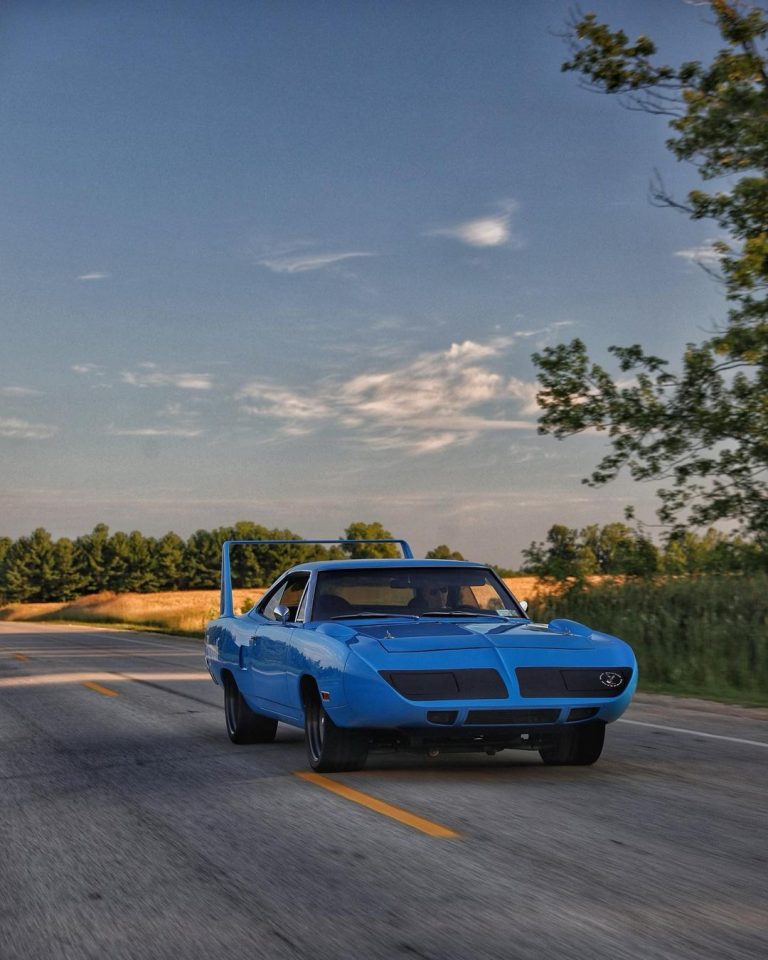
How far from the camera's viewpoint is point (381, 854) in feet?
19.4

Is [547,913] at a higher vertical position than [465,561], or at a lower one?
lower

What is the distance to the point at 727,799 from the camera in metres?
7.49

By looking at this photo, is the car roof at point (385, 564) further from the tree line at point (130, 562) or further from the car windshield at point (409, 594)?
the tree line at point (130, 562)

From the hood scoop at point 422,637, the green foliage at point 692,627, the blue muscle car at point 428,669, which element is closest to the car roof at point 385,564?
the blue muscle car at point 428,669

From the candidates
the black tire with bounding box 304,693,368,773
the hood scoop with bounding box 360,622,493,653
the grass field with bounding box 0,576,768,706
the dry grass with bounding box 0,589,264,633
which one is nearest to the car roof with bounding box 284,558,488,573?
the hood scoop with bounding box 360,622,493,653

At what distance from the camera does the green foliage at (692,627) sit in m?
17.2

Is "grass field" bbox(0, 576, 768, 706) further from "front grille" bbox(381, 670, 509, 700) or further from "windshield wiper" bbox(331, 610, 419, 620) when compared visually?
"front grille" bbox(381, 670, 509, 700)

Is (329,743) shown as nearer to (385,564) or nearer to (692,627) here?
(385,564)

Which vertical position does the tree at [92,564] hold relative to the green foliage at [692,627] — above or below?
above

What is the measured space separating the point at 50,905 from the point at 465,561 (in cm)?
533

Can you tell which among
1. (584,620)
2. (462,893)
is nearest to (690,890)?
(462,893)

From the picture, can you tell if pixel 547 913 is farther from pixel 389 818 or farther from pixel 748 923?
pixel 389 818

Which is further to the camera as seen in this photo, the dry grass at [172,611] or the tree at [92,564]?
the tree at [92,564]

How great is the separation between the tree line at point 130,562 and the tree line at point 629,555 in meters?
127
